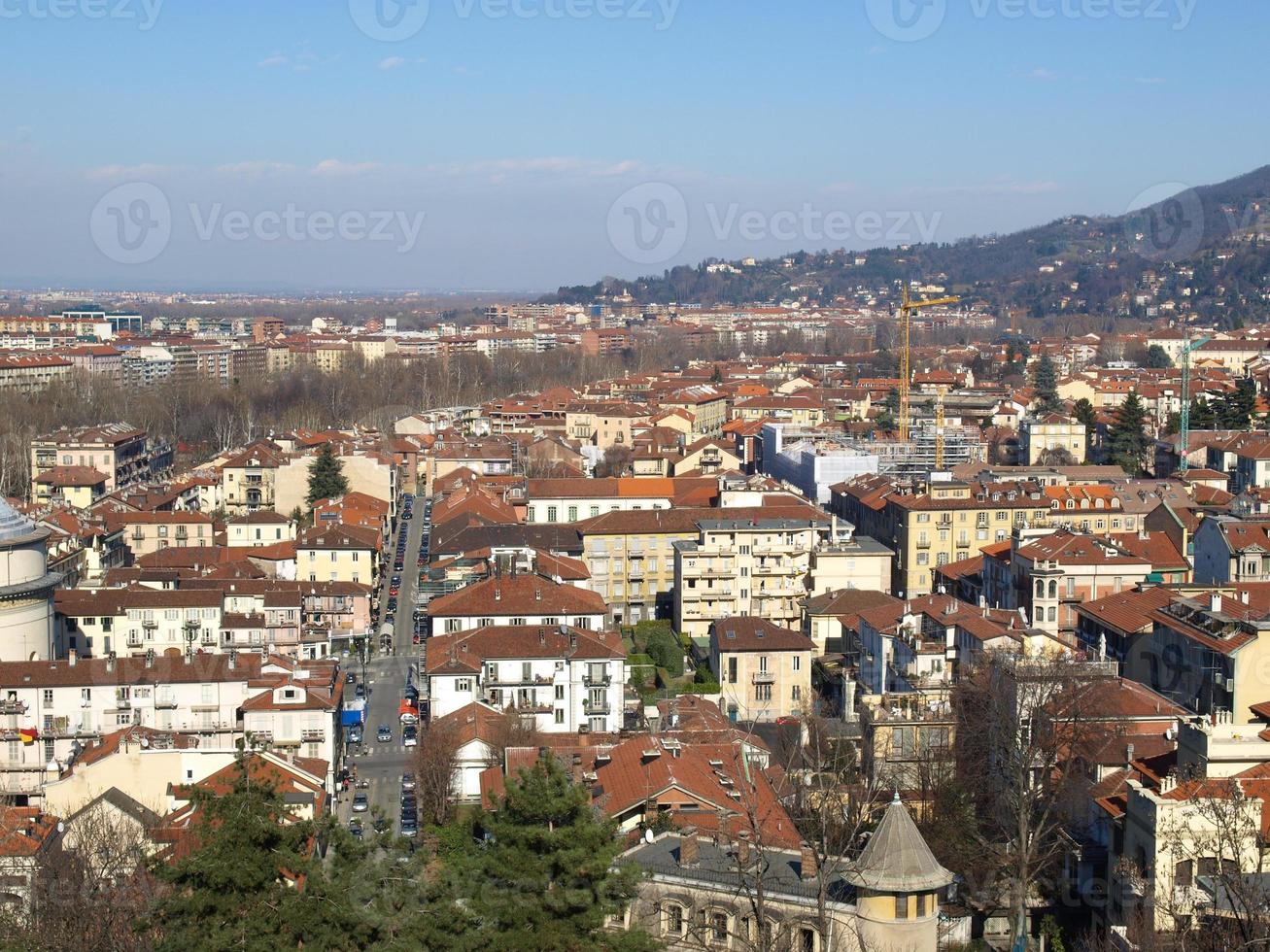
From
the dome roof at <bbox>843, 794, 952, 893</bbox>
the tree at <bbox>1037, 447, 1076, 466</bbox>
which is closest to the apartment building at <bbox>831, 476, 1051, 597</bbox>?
the tree at <bbox>1037, 447, 1076, 466</bbox>

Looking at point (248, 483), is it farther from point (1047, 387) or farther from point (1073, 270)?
point (1073, 270)

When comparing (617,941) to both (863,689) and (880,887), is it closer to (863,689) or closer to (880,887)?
(880,887)

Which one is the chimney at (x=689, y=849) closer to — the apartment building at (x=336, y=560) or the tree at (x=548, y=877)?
the tree at (x=548, y=877)

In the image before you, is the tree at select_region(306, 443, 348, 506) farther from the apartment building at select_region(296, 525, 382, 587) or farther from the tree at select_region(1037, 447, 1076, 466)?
the tree at select_region(1037, 447, 1076, 466)

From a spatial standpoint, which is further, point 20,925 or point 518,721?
point 518,721

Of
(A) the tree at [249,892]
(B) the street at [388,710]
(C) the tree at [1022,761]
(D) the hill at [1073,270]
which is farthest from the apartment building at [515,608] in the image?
(D) the hill at [1073,270]

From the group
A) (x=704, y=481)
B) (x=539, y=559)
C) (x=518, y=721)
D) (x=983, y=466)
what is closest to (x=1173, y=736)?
(x=518, y=721)

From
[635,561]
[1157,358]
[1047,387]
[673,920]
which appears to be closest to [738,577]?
[635,561]
